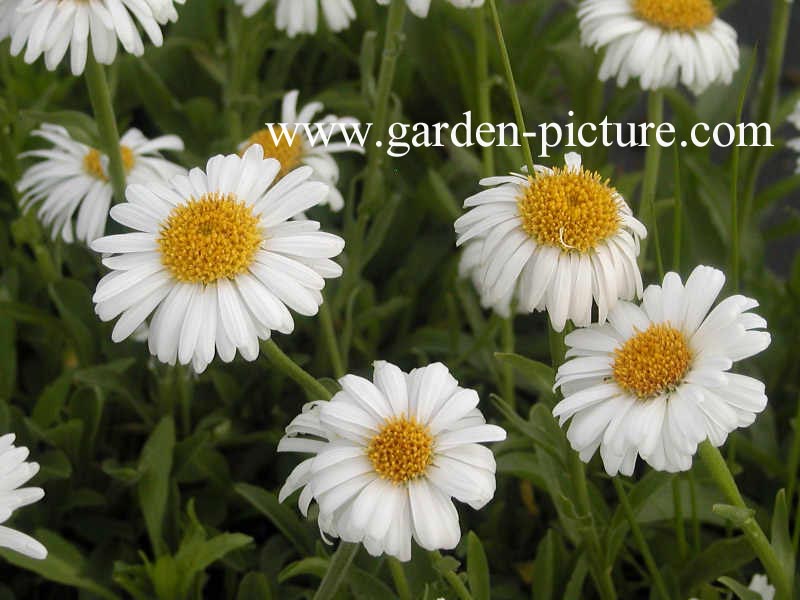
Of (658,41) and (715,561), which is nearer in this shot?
(715,561)

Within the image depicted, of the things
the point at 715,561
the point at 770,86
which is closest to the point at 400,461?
the point at 715,561

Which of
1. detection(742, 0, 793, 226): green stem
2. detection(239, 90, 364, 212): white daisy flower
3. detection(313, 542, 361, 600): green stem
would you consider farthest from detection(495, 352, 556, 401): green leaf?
detection(742, 0, 793, 226): green stem

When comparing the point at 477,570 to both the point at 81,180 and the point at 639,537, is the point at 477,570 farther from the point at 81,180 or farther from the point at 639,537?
the point at 81,180

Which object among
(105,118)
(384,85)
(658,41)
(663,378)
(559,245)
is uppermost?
(658,41)

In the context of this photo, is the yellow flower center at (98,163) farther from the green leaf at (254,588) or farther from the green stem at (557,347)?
the green stem at (557,347)

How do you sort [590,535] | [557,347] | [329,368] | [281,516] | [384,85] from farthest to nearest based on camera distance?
[329,368] → [384,85] → [281,516] → [590,535] → [557,347]

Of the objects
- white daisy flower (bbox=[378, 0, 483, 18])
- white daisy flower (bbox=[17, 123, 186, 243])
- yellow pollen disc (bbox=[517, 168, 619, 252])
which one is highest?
white daisy flower (bbox=[378, 0, 483, 18])

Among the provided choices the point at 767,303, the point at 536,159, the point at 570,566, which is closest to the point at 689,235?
the point at 767,303

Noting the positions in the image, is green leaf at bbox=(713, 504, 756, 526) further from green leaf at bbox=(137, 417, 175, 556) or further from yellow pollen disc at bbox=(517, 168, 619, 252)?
green leaf at bbox=(137, 417, 175, 556)
